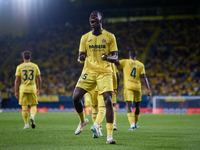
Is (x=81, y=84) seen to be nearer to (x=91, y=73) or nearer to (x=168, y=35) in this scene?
(x=91, y=73)

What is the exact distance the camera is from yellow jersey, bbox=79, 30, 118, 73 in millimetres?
6832

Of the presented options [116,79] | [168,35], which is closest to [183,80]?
[168,35]

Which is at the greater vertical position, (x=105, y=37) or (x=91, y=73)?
(x=105, y=37)

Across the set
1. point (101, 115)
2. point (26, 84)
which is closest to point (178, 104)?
point (26, 84)

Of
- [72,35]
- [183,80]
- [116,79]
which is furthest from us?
[72,35]

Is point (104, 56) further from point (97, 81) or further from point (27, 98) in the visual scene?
point (27, 98)

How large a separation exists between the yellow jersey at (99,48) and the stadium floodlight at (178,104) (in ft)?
53.6

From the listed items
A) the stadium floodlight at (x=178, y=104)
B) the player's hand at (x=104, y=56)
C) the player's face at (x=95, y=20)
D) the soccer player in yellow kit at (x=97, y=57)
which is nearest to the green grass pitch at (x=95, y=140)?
the soccer player in yellow kit at (x=97, y=57)

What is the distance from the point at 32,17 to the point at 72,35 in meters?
4.20

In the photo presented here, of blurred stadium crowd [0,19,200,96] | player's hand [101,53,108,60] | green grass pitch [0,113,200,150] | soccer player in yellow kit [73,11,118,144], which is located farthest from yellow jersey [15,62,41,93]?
blurred stadium crowd [0,19,200,96]

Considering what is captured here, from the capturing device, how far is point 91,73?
6.89 m

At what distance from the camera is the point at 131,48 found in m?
32.2

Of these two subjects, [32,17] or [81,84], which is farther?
[32,17]

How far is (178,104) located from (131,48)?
10659mm
